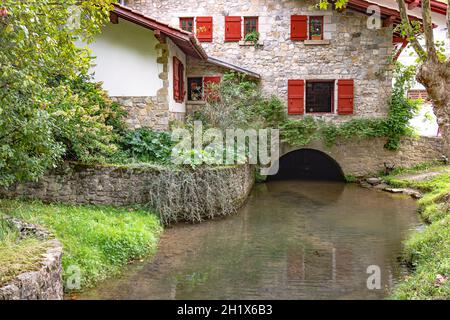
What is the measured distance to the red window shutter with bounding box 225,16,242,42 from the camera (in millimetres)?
15906

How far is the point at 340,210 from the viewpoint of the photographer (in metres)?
10.9

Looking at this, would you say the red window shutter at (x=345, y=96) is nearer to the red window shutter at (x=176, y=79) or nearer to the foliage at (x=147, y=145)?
the red window shutter at (x=176, y=79)

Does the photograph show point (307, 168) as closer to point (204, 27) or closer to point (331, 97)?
point (331, 97)

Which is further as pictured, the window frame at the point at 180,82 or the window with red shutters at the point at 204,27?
the window with red shutters at the point at 204,27

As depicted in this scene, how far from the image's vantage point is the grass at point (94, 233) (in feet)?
19.5

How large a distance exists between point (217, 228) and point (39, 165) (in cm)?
389

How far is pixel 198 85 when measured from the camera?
16047mm

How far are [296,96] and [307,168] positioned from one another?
15.4 feet

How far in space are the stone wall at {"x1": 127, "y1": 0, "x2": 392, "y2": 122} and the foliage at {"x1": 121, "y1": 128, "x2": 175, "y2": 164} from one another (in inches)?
209

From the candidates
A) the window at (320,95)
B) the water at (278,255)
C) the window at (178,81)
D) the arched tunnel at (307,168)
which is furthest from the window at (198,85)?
the water at (278,255)

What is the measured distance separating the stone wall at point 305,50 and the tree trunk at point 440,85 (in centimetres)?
796
